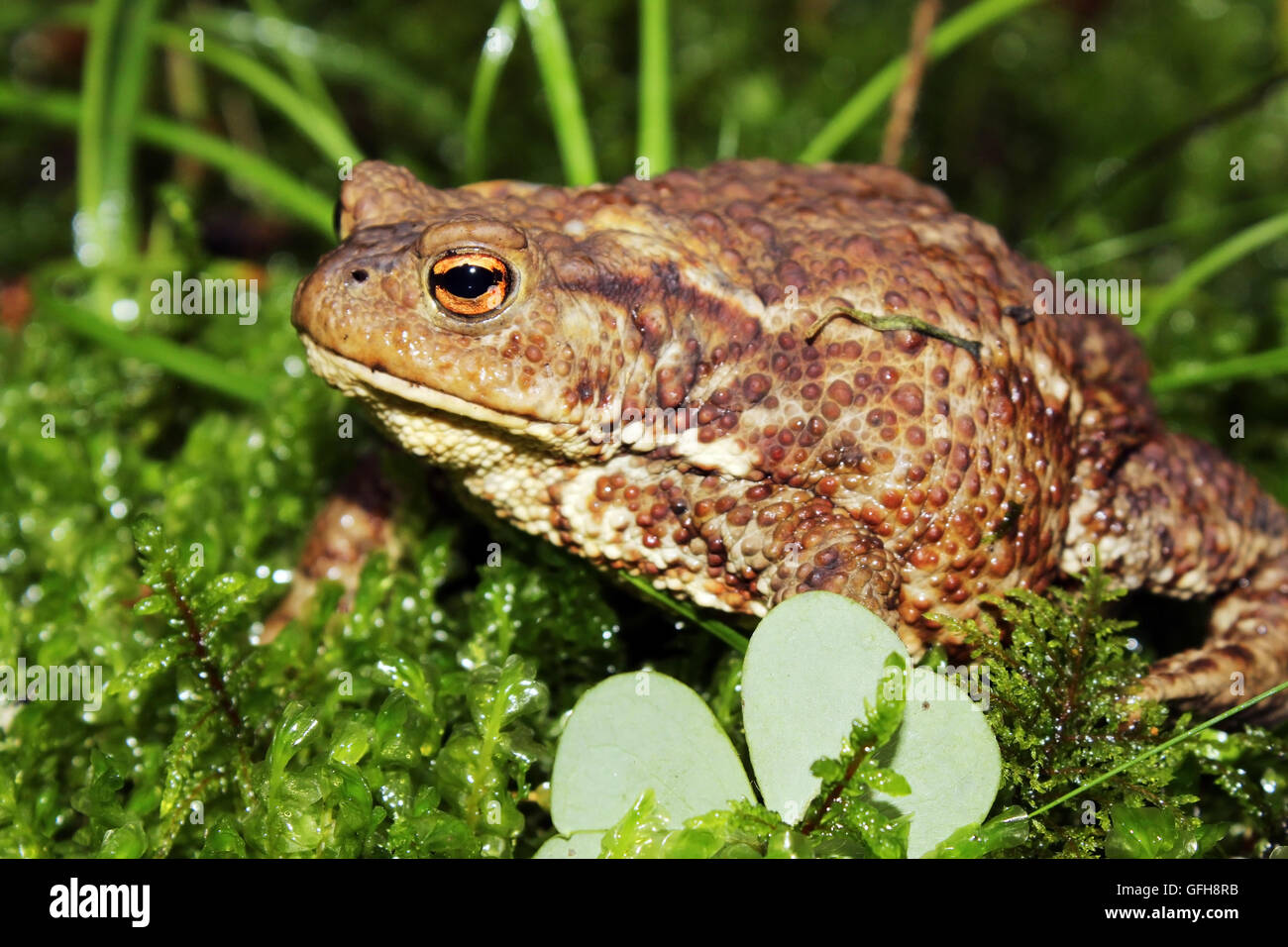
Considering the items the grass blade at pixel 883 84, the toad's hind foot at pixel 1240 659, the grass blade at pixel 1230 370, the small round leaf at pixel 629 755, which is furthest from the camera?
the grass blade at pixel 883 84

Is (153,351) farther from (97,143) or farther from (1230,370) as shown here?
(1230,370)

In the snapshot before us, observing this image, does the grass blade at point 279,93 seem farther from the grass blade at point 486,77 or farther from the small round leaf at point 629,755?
the small round leaf at point 629,755

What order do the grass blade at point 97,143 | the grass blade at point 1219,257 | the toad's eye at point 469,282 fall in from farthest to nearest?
1. the grass blade at point 97,143
2. the grass blade at point 1219,257
3. the toad's eye at point 469,282

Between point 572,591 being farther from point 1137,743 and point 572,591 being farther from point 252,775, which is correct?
point 1137,743

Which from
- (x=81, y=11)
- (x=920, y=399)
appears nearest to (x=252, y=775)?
(x=920, y=399)

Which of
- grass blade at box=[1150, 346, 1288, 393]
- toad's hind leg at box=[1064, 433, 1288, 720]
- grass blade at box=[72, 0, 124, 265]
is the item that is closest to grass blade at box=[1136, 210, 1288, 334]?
grass blade at box=[1150, 346, 1288, 393]

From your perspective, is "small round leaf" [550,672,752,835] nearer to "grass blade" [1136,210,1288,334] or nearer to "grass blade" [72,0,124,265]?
"grass blade" [1136,210,1288,334]

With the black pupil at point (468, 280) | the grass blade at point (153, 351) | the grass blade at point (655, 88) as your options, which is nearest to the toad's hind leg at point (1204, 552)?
the black pupil at point (468, 280)
